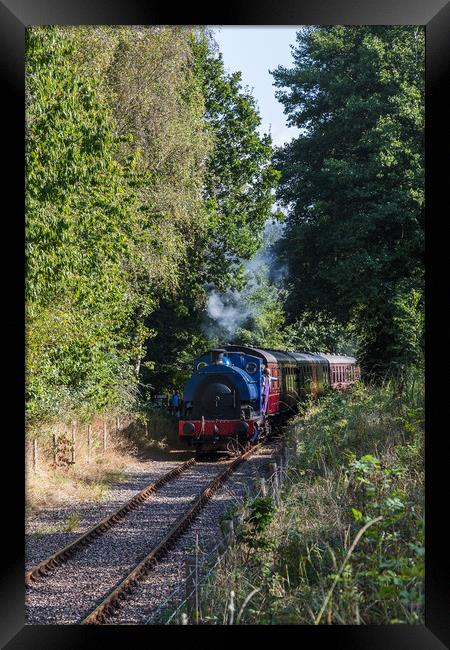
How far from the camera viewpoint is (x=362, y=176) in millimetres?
10555

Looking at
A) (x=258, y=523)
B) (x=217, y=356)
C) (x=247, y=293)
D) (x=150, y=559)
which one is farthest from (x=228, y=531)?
(x=217, y=356)

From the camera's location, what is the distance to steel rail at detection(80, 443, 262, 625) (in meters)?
5.73

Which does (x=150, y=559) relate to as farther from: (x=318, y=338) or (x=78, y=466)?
(x=318, y=338)

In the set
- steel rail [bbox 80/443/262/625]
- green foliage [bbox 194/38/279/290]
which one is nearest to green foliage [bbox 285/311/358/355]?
green foliage [bbox 194/38/279/290]

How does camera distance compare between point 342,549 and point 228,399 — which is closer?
point 342,549

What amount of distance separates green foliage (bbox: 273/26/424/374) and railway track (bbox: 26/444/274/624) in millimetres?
3371

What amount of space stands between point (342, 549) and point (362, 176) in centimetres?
635

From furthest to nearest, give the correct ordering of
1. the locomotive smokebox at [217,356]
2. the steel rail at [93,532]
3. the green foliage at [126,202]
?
the locomotive smokebox at [217,356] → the green foliage at [126,202] → the steel rail at [93,532]

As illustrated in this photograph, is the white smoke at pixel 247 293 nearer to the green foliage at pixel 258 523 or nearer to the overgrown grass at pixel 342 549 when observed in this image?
the overgrown grass at pixel 342 549
